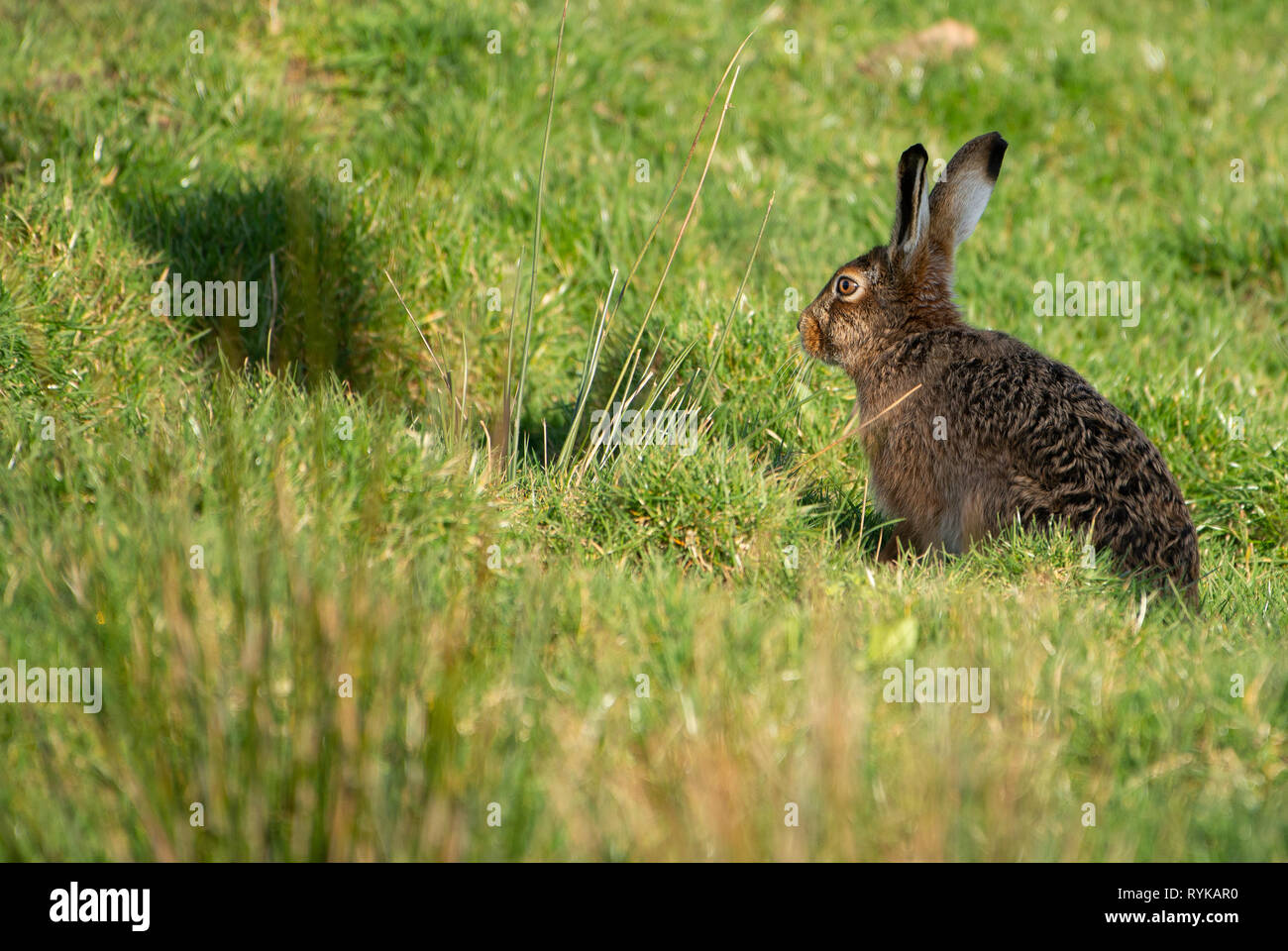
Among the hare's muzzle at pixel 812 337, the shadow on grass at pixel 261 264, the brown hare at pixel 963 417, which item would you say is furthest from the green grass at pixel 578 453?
the brown hare at pixel 963 417

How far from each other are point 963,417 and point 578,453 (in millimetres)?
1655

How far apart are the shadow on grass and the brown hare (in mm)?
2303

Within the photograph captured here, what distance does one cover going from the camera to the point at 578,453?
5.11m

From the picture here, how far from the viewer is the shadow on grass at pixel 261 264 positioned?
18.9ft

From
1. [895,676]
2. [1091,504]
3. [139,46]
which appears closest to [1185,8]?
[1091,504]

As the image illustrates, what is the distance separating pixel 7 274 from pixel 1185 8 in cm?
952

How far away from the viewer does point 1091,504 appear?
4625 millimetres

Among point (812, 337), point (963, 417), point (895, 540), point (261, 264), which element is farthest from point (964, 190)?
point (261, 264)

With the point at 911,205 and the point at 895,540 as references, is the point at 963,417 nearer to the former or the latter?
the point at 895,540

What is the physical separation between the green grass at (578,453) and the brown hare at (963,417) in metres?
0.28

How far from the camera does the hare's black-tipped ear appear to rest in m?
4.82

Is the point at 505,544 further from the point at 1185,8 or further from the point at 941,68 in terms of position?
the point at 1185,8
